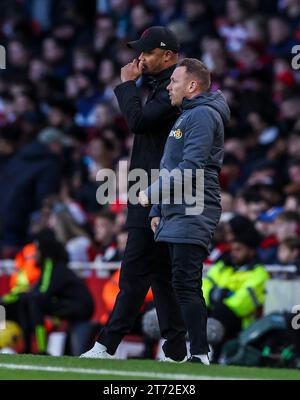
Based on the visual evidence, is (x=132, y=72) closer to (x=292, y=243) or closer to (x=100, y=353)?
(x=100, y=353)

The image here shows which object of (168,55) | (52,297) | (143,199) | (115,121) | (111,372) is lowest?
(111,372)

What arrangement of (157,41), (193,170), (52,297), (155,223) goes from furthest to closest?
(52,297) < (157,41) < (155,223) < (193,170)

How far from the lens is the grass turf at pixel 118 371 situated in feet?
24.8

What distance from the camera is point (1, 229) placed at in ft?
55.4

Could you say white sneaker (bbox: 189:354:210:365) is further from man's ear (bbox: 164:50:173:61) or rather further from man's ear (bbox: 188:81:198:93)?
man's ear (bbox: 164:50:173:61)

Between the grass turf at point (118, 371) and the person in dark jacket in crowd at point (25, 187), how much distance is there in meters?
8.05

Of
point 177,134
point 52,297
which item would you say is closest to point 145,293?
point 177,134

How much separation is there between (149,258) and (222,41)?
8575 mm

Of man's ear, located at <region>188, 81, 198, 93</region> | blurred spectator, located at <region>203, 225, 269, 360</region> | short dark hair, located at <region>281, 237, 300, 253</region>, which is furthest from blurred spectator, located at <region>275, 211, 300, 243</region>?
man's ear, located at <region>188, 81, 198, 93</region>

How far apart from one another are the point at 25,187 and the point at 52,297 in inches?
141

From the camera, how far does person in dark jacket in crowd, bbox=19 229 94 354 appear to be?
43.5 ft

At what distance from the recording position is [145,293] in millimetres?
8672

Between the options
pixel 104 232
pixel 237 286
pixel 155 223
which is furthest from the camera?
pixel 104 232
